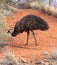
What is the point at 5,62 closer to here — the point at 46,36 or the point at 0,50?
the point at 0,50

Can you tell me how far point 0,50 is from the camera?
529 inches

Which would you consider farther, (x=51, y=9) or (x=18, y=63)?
(x=51, y=9)

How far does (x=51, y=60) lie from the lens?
1145cm

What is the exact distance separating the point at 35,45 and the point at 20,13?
25.3ft

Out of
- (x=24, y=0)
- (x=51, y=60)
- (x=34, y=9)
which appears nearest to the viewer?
(x=51, y=60)

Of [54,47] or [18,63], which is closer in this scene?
[18,63]

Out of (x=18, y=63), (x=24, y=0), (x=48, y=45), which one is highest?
(x=18, y=63)

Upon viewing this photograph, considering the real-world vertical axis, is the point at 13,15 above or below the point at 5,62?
below

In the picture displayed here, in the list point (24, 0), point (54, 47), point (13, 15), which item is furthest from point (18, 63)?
point (24, 0)

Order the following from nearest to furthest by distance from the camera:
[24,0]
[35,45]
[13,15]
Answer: [35,45]
[13,15]
[24,0]

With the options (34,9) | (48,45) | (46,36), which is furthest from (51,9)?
(48,45)

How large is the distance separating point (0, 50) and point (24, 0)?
1486cm

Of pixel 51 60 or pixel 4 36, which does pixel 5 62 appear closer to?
pixel 51 60

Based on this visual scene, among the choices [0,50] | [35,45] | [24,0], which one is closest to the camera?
[0,50]
